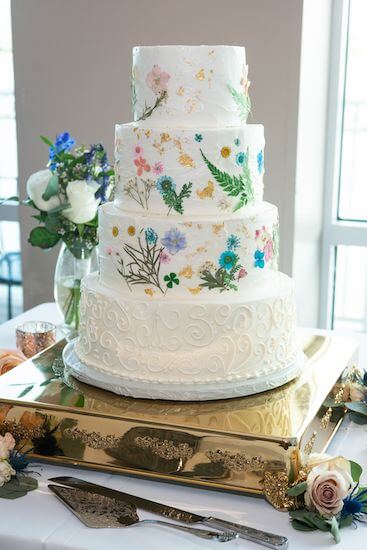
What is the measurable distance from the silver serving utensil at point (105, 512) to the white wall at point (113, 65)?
159 centimetres

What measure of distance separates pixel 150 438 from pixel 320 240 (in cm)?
183

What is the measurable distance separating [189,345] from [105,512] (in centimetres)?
31

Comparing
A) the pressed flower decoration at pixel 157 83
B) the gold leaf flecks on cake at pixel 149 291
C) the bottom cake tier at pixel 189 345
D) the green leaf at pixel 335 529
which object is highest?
the pressed flower decoration at pixel 157 83

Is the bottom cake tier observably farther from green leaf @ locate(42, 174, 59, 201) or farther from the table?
green leaf @ locate(42, 174, 59, 201)

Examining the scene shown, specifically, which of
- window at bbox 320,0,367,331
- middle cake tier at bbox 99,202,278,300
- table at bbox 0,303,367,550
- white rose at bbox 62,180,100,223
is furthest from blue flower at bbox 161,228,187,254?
window at bbox 320,0,367,331

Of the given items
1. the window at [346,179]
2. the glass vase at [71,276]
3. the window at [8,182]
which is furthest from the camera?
the window at [8,182]

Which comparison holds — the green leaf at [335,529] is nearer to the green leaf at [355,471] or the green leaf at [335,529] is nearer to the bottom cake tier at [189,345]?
the green leaf at [355,471]

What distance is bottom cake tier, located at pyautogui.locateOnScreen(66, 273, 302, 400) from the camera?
1.38 m

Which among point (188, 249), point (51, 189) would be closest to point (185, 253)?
point (188, 249)

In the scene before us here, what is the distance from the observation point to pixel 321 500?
46.6 inches

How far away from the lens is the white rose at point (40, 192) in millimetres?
1846

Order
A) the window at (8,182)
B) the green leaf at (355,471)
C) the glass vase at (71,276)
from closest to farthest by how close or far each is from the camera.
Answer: the green leaf at (355,471)
the glass vase at (71,276)
the window at (8,182)

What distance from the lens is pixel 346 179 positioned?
3.02 meters

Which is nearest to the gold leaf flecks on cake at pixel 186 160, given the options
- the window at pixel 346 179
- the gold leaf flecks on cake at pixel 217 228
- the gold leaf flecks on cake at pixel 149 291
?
the gold leaf flecks on cake at pixel 217 228
